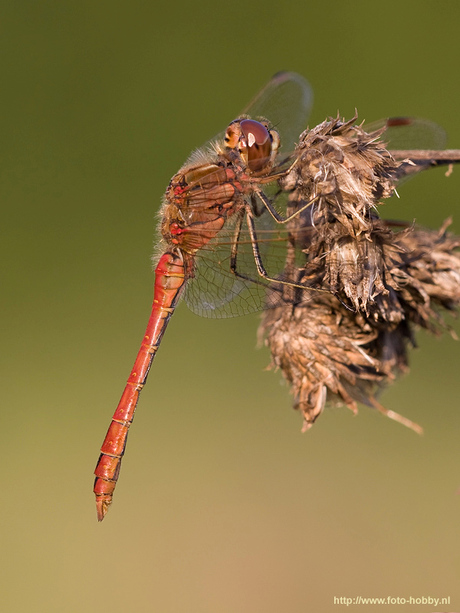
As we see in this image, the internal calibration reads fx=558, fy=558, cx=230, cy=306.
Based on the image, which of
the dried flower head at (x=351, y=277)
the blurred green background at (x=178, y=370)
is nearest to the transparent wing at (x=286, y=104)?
the dried flower head at (x=351, y=277)

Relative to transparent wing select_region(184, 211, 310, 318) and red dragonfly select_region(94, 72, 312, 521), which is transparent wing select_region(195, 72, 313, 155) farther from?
transparent wing select_region(184, 211, 310, 318)

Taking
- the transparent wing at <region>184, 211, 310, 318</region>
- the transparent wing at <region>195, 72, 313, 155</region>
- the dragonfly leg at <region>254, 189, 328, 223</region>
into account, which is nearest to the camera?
the dragonfly leg at <region>254, 189, 328, 223</region>

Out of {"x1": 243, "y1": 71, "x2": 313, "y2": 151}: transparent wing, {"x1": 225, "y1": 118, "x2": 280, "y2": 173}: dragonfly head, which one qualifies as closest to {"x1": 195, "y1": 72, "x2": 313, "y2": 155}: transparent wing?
{"x1": 243, "y1": 71, "x2": 313, "y2": 151}: transparent wing

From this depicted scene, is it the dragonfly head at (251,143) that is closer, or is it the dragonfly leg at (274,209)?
the dragonfly leg at (274,209)

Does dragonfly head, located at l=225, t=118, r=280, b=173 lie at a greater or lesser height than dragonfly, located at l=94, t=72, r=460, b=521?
greater

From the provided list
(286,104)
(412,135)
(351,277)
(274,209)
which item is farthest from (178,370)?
(351,277)

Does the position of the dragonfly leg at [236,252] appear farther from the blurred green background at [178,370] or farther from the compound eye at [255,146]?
the blurred green background at [178,370]

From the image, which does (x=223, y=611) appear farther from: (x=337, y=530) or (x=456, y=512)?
(x=456, y=512)
